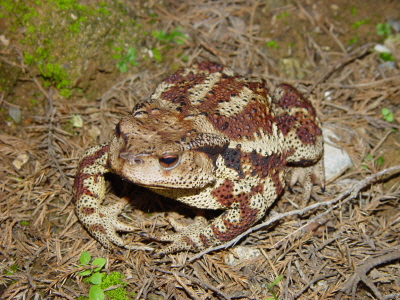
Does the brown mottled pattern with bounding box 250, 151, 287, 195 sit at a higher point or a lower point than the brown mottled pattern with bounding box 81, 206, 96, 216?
higher

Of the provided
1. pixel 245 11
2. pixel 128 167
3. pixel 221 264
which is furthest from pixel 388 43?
pixel 128 167

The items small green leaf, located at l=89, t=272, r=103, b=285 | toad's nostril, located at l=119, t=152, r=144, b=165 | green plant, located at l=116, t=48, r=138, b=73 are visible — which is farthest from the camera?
green plant, located at l=116, t=48, r=138, b=73

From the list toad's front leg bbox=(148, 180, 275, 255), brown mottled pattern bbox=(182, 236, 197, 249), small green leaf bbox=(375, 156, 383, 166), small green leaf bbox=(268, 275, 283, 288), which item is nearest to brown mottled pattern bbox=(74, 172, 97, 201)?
toad's front leg bbox=(148, 180, 275, 255)

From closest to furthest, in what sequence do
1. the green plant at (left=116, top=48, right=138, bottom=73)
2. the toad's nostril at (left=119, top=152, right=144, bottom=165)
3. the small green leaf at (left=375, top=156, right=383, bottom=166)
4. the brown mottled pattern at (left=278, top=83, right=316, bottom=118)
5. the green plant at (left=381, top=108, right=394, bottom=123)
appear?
the toad's nostril at (left=119, top=152, right=144, bottom=165), the brown mottled pattern at (left=278, top=83, right=316, bottom=118), the small green leaf at (left=375, top=156, right=383, bottom=166), the green plant at (left=381, top=108, right=394, bottom=123), the green plant at (left=116, top=48, right=138, bottom=73)

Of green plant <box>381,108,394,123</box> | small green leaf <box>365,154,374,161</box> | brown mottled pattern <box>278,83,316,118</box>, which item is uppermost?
brown mottled pattern <box>278,83,316,118</box>

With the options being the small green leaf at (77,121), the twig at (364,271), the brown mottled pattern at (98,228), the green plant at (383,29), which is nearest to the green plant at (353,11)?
the green plant at (383,29)

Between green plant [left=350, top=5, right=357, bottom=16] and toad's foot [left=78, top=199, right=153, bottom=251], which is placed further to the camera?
green plant [left=350, top=5, right=357, bottom=16]

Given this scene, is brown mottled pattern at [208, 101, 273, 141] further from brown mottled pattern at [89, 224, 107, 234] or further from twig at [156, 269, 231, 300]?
brown mottled pattern at [89, 224, 107, 234]
